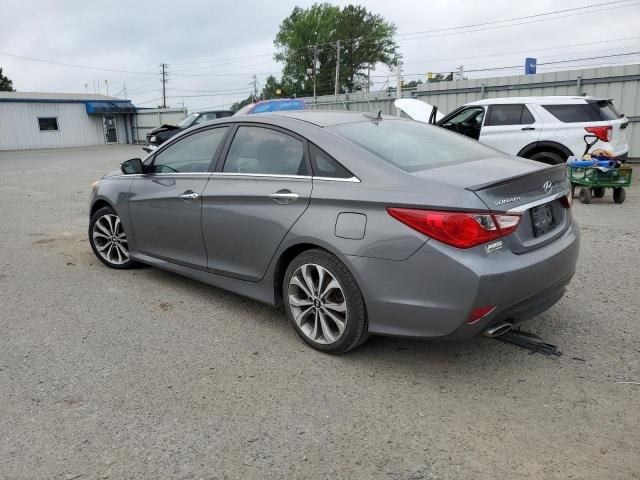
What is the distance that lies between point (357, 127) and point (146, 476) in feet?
8.39

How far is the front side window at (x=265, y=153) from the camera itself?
3.63m

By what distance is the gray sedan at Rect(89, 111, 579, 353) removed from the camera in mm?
2818

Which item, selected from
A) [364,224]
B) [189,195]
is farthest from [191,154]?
[364,224]

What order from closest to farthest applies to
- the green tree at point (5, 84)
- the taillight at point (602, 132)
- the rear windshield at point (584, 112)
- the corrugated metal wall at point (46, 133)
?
the taillight at point (602, 132) < the rear windshield at point (584, 112) < the corrugated metal wall at point (46, 133) < the green tree at point (5, 84)

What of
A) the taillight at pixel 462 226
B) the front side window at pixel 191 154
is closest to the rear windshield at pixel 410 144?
the taillight at pixel 462 226

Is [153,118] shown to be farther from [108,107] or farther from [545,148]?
[545,148]

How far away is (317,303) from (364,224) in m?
0.66

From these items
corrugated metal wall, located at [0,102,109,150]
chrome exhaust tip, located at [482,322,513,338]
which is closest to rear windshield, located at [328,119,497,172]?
chrome exhaust tip, located at [482,322,513,338]

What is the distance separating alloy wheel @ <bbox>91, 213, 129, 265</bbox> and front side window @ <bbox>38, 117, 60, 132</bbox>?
3503 cm

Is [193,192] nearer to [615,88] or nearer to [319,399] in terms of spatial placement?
[319,399]

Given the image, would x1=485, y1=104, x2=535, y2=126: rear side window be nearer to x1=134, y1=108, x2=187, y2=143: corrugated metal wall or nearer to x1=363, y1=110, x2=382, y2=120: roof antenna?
x1=363, y1=110, x2=382, y2=120: roof antenna

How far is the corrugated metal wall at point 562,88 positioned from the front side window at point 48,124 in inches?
1109

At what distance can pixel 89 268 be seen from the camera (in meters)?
5.46

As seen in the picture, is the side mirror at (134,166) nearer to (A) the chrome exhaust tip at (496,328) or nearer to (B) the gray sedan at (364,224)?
(B) the gray sedan at (364,224)
